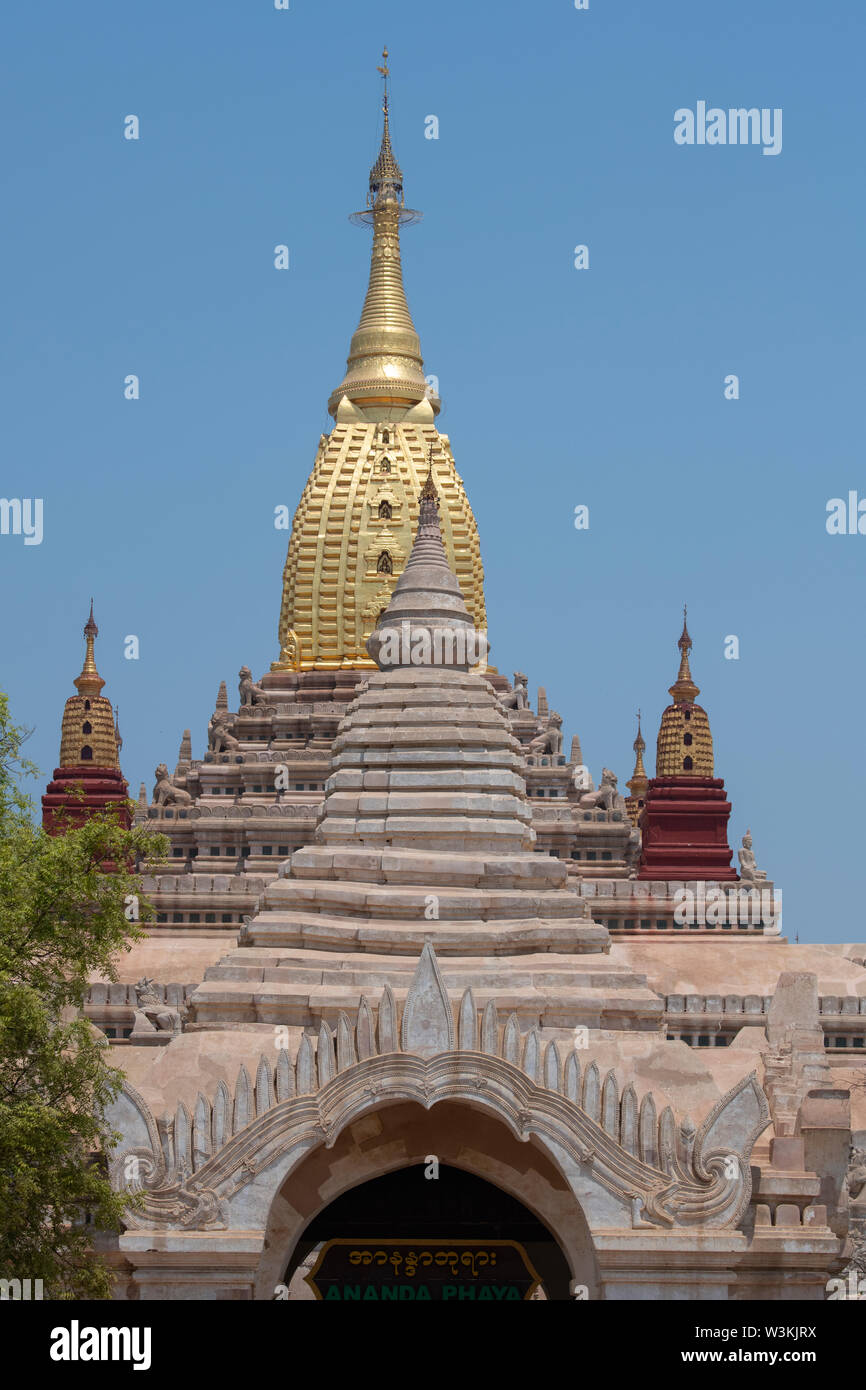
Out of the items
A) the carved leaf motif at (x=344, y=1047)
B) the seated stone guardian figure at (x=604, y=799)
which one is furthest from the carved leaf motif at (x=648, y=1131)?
the seated stone guardian figure at (x=604, y=799)

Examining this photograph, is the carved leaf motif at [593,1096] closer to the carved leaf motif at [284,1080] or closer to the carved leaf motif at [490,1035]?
the carved leaf motif at [490,1035]

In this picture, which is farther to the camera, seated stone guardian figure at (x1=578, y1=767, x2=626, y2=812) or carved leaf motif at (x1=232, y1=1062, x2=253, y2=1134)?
seated stone guardian figure at (x1=578, y1=767, x2=626, y2=812)

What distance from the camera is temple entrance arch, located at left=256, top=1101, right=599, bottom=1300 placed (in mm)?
39312

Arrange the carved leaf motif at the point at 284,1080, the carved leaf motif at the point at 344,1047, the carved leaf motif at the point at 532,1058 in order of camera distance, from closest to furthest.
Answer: the carved leaf motif at the point at 284,1080, the carved leaf motif at the point at 344,1047, the carved leaf motif at the point at 532,1058

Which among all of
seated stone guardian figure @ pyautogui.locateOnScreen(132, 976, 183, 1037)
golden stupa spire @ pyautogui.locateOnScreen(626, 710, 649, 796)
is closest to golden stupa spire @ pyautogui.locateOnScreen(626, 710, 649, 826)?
golden stupa spire @ pyautogui.locateOnScreen(626, 710, 649, 796)

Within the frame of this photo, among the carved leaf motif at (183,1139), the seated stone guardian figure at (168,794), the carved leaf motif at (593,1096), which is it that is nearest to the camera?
the carved leaf motif at (183,1139)

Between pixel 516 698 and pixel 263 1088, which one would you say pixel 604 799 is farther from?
pixel 263 1088

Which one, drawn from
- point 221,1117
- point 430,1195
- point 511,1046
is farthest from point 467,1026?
point 430,1195

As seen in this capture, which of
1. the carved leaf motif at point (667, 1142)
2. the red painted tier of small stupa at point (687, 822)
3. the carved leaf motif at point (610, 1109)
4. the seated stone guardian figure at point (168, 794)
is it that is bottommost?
the carved leaf motif at point (667, 1142)

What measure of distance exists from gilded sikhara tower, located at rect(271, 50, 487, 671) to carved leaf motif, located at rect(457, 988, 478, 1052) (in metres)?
→ 40.8

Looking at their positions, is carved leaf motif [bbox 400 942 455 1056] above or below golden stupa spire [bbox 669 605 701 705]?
below

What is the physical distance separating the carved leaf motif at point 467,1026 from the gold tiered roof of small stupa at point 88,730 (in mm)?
63664

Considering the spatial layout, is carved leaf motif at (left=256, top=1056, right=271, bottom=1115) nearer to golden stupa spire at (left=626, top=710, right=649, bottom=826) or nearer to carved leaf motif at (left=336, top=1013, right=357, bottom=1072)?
carved leaf motif at (left=336, top=1013, right=357, bottom=1072)

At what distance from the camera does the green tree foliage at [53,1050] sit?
3406 centimetres
